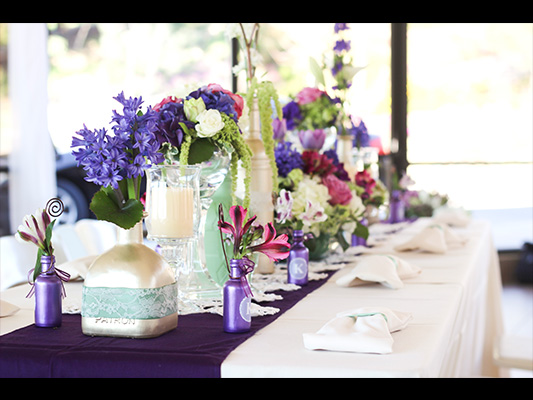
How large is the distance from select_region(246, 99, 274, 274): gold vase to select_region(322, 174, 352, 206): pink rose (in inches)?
13.5

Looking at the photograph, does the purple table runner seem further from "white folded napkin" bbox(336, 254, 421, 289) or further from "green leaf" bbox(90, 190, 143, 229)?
"white folded napkin" bbox(336, 254, 421, 289)

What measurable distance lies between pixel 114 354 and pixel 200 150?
499 millimetres

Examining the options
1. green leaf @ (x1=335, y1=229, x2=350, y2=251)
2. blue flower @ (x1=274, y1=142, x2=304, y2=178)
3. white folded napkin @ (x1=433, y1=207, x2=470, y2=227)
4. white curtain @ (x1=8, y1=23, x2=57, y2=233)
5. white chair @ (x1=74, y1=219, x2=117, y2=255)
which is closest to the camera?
blue flower @ (x1=274, y1=142, x2=304, y2=178)

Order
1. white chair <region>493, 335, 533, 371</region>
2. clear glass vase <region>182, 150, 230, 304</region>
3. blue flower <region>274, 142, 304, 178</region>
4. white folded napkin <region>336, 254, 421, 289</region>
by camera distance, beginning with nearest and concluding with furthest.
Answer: clear glass vase <region>182, 150, 230, 304</region>, white folded napkin <region>336, 254, 421, 289</region>, blue flower <region>274, 142, 304, 178</region>, white chair <region>493, 335, 533, 371</region>

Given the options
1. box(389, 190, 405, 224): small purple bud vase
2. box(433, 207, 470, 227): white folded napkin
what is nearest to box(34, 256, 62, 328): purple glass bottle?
box(433, 207, 470, 227): white folded napkin

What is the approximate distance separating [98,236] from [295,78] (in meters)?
4.86

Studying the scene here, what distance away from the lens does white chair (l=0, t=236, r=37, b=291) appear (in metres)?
2.34

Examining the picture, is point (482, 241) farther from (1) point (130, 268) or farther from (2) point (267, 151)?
(1) point (130, 268)

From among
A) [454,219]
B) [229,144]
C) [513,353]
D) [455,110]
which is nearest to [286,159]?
[229,144]

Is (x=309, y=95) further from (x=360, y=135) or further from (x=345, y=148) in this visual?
(x=360, y=135)

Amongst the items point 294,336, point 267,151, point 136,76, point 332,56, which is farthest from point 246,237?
point 136,76

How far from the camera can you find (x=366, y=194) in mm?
2635

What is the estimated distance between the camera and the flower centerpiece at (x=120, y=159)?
1.23 metres

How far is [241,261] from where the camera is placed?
1.25 m
